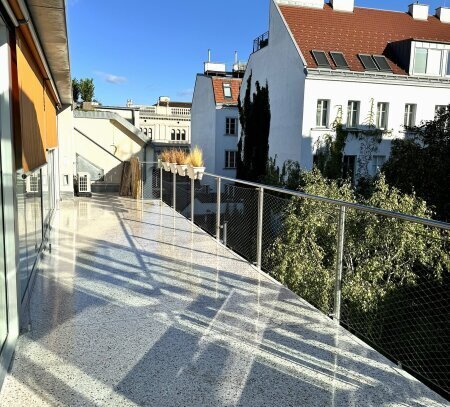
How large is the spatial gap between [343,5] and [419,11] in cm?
525

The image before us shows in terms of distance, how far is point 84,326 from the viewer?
330 centimetres

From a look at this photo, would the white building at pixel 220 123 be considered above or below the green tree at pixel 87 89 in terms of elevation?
below

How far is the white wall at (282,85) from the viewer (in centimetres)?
2016

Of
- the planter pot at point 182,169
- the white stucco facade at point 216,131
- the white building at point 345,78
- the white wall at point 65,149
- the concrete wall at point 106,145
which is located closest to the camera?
the planter pot at point 182,169

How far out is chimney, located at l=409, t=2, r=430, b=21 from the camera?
24922 millimetres

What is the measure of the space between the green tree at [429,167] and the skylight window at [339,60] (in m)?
5.83

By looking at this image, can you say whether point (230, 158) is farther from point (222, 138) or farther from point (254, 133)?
point (254, 133)

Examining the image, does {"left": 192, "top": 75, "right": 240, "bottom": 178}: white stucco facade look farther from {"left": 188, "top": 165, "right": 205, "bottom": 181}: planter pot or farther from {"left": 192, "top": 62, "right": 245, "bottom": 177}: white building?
{"left": 188, "top": 165, "right": 205, "bottom": 181}: planter pot

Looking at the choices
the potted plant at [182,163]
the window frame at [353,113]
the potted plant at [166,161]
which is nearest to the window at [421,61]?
Answer: the window frame at [353,113]

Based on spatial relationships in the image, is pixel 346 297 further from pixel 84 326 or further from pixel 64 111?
pixel 64 111

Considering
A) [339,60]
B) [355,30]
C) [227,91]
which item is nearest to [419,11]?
[355,30]

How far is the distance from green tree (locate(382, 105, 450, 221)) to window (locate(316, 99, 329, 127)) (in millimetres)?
4674

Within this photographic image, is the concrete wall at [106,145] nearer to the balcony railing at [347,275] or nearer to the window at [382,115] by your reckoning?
the balcony railing at [347,275]

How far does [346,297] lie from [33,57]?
6473 millimetres
